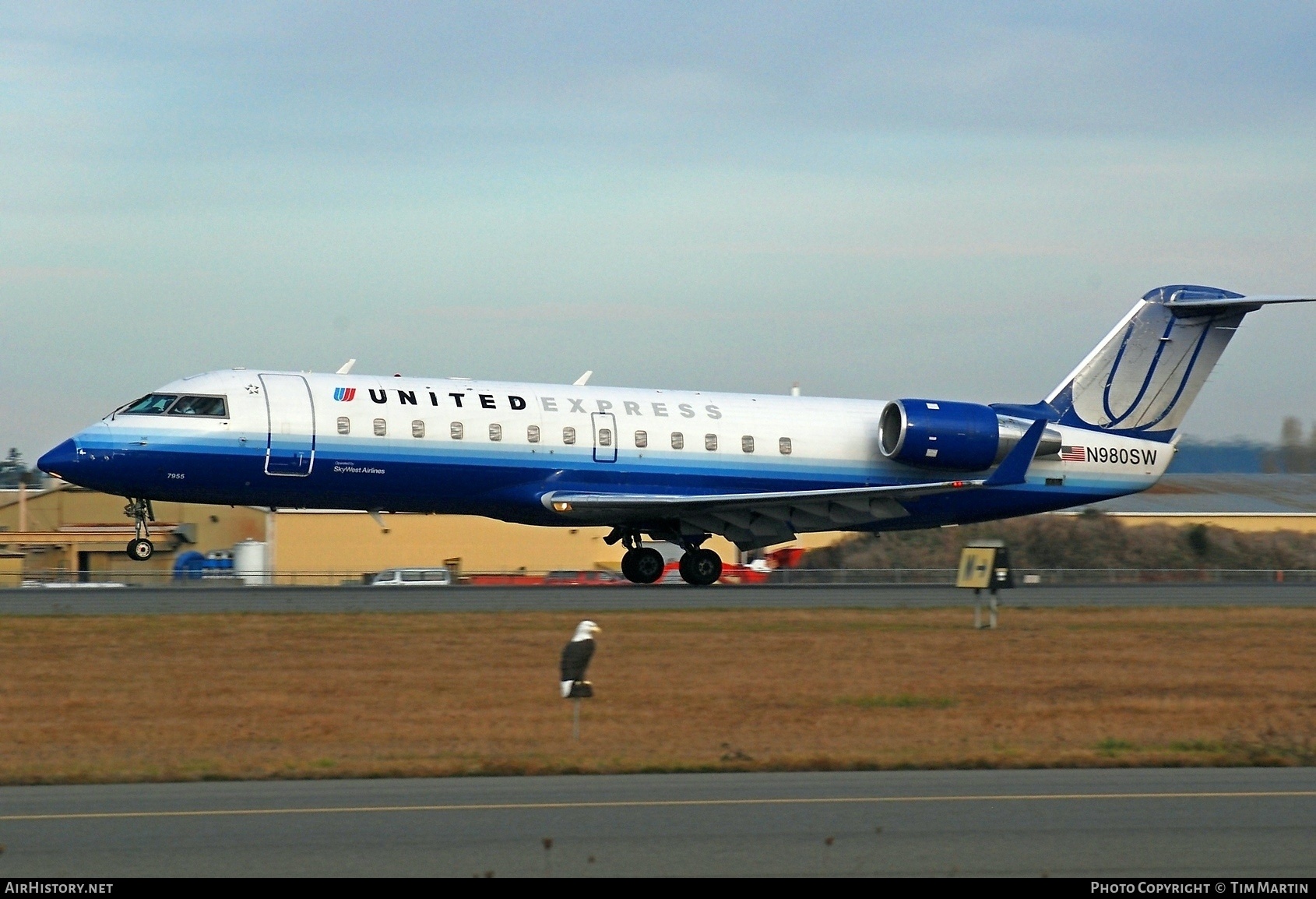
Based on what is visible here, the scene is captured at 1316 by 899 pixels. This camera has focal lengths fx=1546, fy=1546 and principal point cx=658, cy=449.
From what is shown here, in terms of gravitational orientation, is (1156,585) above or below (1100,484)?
below

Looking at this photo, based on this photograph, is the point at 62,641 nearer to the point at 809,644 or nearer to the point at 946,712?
the point at 809,644

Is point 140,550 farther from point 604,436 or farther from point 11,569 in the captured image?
point 11,569

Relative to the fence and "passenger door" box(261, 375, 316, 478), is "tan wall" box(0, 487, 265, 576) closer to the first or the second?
the fence

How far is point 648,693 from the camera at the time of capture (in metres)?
19.3

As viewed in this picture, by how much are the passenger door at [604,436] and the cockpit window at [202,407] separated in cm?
752

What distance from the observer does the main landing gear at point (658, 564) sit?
34.3m

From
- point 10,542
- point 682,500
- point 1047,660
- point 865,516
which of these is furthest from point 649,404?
point 10,542

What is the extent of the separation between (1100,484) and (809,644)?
51.0 feet

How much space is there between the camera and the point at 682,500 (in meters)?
32.4

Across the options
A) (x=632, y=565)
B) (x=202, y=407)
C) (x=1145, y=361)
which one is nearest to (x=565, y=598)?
(x=632, y=565)

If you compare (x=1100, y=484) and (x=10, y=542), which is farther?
(x=10, y=542)

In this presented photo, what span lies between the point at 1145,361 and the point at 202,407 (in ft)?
71.3

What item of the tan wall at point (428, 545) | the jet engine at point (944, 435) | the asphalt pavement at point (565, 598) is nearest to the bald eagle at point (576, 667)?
the asphalt pavement at point (565, 598)

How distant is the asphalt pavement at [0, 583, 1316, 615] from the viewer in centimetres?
2752
